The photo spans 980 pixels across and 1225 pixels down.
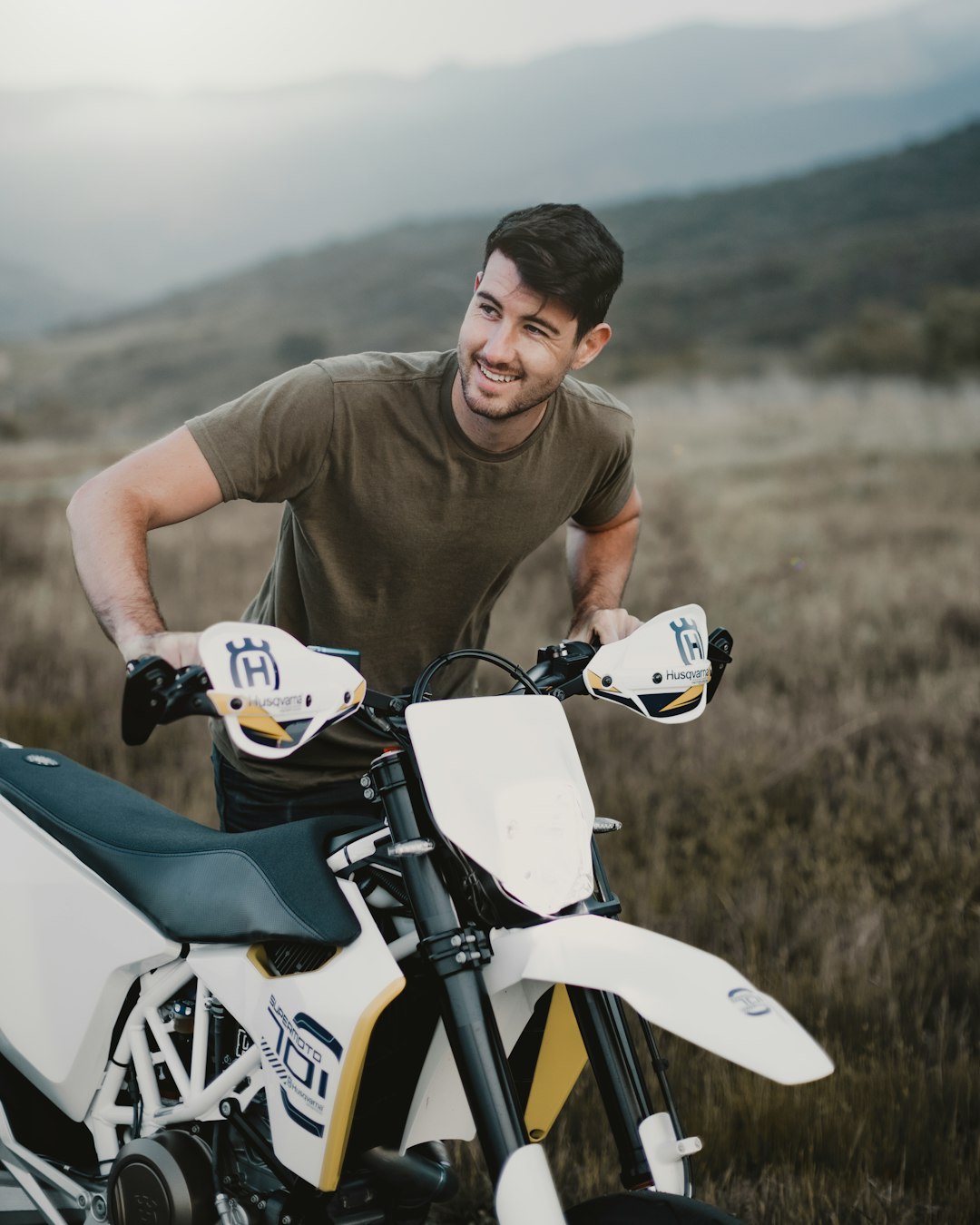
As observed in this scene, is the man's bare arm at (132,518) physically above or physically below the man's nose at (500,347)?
→ below

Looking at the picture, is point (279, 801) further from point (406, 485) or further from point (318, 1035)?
point (318, 1035)

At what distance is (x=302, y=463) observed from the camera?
9.08 feet

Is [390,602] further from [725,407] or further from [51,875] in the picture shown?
[725,407]

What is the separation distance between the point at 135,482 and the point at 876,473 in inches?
508

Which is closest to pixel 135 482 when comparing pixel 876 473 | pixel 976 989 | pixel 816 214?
pixel 976 989

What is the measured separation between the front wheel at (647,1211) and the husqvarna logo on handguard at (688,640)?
0.89m

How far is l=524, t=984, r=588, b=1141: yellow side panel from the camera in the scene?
203cm

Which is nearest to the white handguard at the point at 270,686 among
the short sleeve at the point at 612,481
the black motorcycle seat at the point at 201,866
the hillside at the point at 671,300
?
the black motorcycle seat at the point at 201,866

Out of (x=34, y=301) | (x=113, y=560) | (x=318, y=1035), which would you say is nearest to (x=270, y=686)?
(x=318, y=1035)

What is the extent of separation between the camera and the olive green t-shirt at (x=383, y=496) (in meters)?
2.73

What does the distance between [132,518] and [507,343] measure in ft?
2.95

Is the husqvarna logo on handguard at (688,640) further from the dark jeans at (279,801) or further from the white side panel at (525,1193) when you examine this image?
the dark jeans at (279,801)

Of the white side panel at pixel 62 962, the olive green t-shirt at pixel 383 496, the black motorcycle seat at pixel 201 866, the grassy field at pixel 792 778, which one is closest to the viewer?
the black motorcycle seat at pixel 201 866

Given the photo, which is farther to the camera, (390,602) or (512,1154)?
(390,602)
